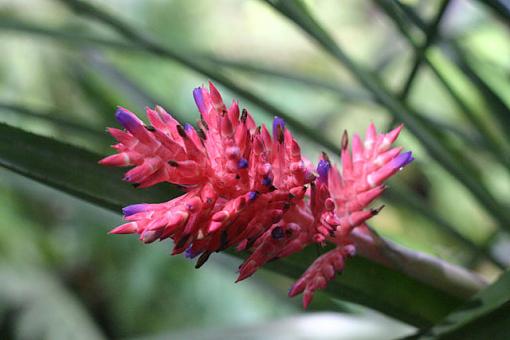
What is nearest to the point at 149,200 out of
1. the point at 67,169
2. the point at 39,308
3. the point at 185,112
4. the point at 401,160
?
the point at 67,169

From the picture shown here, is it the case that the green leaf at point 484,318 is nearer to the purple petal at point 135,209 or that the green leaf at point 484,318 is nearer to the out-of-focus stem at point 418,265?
the out-of-focus stem at point 418,265

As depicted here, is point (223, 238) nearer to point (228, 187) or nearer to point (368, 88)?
point (228, 187)

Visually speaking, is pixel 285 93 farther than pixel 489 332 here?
Yes

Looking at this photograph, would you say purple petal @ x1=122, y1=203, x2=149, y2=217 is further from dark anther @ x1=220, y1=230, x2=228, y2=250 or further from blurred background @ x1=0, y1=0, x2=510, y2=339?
blurred background @ x1=0, y1=0, x2=510, y2=339

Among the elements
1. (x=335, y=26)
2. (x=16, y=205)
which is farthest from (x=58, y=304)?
(x=335, y=26)

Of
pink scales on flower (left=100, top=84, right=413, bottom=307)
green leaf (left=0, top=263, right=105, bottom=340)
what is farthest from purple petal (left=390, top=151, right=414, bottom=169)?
green leaf (left=0, top=263, right=105, bottom=340)

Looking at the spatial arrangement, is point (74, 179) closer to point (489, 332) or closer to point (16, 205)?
point (489, 332)
